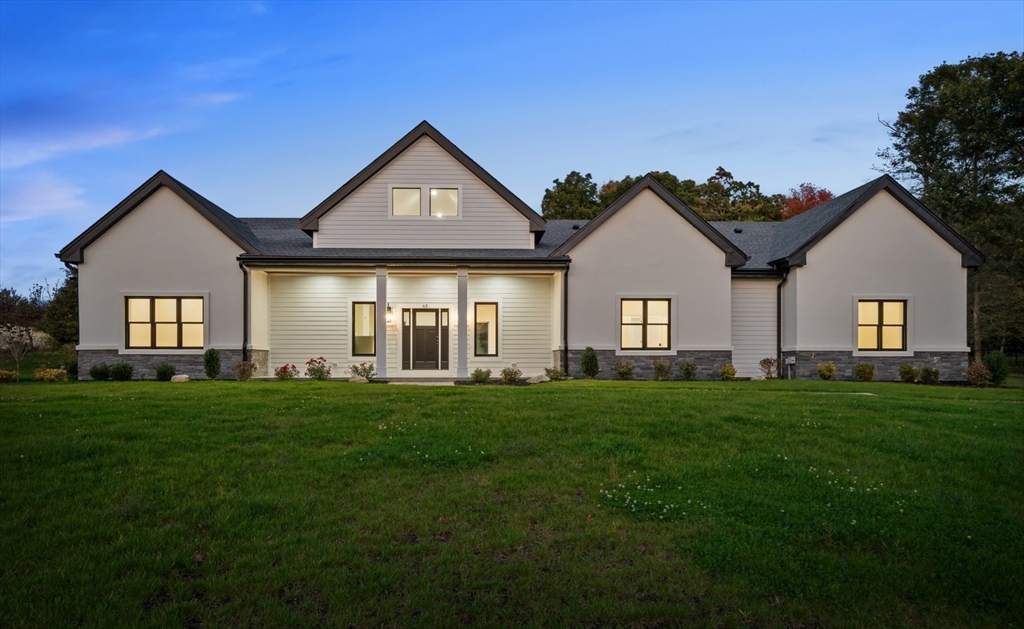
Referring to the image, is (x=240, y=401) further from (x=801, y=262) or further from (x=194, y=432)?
(x=801, y=262)

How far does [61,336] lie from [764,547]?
101 ft

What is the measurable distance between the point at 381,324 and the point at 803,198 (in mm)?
42013

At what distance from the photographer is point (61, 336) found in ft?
88.4

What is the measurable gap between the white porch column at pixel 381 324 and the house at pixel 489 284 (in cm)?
4

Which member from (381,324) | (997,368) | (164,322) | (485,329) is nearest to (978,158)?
(997,368)

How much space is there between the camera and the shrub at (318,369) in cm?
1864

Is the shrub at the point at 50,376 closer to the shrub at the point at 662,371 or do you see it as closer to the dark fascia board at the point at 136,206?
the dark fascia board at the point at 136,206

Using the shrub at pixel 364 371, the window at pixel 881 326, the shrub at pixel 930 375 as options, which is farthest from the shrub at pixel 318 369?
the shrub at pixel 930 375

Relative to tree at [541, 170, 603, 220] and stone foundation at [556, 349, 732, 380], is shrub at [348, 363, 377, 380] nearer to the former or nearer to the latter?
stone foundation at [556, 349, 732, 380]

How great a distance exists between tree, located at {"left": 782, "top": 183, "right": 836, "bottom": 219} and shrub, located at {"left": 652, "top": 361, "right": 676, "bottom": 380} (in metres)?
32.3

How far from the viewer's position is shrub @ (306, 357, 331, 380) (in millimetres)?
18641

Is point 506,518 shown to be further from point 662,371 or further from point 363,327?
point 363,327

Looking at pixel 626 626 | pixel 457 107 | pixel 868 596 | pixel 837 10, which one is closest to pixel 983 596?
pixel 868 596

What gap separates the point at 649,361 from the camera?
19141 millimetres
